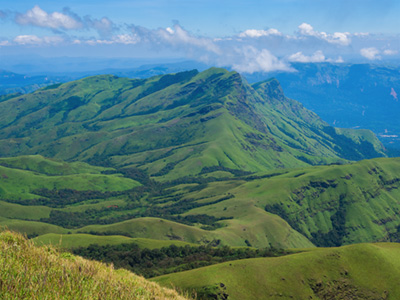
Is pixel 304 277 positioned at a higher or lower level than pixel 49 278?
lower

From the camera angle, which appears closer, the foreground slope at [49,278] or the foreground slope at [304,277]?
the foreground slope at [49,278]

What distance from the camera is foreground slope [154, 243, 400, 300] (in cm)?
12769

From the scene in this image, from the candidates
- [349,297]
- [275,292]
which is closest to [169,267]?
[275,292]

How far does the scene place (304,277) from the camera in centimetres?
14088

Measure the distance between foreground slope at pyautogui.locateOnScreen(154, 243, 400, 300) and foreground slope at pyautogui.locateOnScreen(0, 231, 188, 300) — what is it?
331 feet

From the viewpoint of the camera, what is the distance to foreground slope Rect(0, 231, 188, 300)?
68.4 feet

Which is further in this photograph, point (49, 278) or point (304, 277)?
point (304, 277)

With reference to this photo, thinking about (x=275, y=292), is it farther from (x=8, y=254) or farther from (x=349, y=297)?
(x=8, y=254)

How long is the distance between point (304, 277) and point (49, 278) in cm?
13613

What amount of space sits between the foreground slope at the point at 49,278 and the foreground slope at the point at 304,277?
10076cm

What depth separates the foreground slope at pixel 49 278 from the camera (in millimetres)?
20859

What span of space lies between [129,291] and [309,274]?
134 metres

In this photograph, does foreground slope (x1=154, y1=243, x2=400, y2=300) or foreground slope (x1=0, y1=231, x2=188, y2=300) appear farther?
foreground slope (x1=154, y1=243, x2=400, y2=300)

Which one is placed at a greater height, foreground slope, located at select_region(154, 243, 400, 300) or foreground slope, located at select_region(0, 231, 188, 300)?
foreground slope, located at select_region(0, 231, 188, 300)
